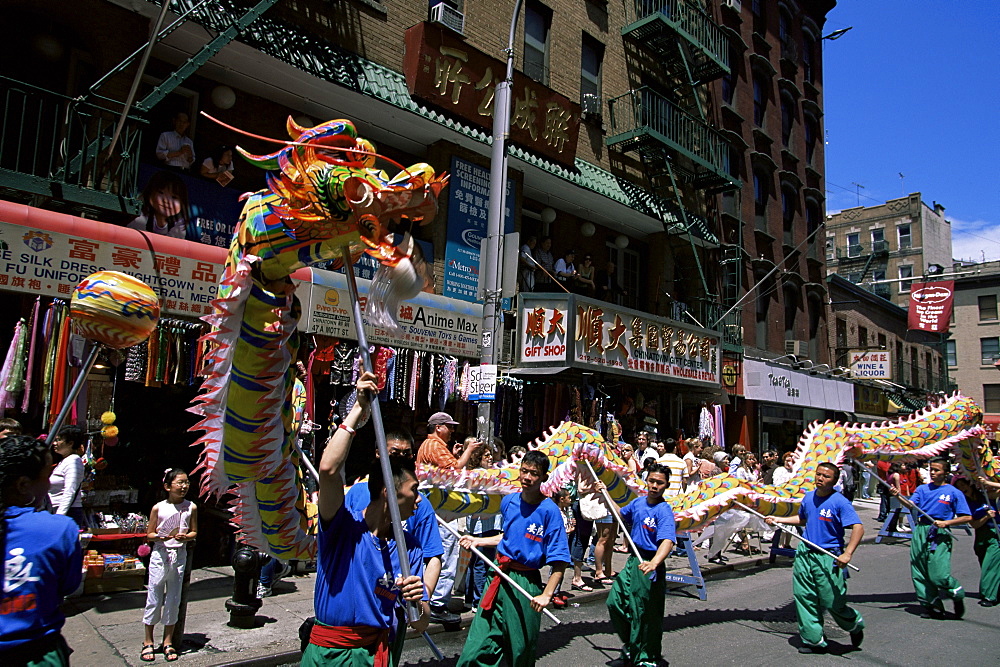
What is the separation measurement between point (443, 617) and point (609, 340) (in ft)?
23.0

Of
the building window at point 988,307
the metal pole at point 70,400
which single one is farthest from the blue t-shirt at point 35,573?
the building window at point 988,307

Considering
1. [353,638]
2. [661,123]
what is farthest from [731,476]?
[661,123]

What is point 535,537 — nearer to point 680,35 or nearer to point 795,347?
point 680,35

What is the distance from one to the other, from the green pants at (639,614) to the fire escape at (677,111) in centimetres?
1121

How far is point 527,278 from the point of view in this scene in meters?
13.8

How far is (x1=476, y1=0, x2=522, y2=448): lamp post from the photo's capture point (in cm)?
886

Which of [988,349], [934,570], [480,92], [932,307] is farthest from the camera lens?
[988,349]

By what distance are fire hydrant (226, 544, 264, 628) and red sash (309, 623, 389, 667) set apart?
135 inches

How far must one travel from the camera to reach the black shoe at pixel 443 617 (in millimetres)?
7164

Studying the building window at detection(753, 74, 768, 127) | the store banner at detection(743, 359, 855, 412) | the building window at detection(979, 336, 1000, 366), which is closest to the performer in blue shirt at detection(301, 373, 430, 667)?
the store banner at detection(743, 359, 855, 412)

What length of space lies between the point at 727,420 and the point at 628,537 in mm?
14182

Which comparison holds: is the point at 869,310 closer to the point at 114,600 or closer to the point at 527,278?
the point at 527,278

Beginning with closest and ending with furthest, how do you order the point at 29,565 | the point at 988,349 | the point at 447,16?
the point at 29,565 < the point at 447,16 < the point at 988,349

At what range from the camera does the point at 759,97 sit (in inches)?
904
